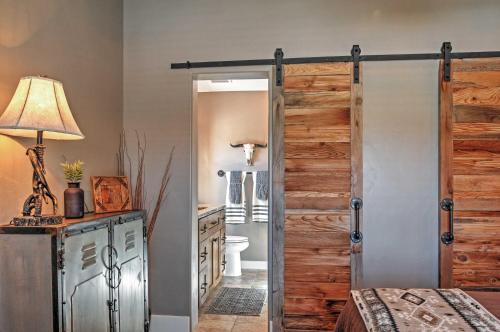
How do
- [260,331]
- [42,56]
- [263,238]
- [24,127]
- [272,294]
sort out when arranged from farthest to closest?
[263,238], [260,331], [272,294], [42,56], [24,127]

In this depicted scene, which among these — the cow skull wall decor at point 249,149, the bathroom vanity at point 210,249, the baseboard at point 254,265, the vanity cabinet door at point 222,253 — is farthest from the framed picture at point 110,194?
the baseboard at point 254,265

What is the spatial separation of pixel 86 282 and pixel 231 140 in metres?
3.32

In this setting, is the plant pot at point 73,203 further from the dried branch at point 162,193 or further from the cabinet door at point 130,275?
the dried branch at point 162,193

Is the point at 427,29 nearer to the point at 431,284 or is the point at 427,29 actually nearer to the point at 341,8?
the point at 341,8

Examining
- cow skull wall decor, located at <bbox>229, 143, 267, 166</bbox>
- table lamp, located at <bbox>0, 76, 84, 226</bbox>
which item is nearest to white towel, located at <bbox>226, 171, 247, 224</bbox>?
cow skull wall decor, located at <bbox>229, 143, 267, 166</bbox>

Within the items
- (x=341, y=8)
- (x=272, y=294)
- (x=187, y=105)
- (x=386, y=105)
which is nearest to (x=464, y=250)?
(x=386, y=105)

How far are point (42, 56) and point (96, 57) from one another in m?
0.60

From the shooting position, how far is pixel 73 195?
6.70 feet

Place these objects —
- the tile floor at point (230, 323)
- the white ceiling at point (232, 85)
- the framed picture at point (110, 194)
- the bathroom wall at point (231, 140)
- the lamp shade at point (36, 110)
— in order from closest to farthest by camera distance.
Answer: the lamp shade at point (36, 110), the framed picture at point (110, 194), the tile floor at point (230, 323), the white ceiling at point (232, 85), the bathroom wall at point (231, 140)

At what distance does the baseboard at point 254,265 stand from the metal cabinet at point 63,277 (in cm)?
286

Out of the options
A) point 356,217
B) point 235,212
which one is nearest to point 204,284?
point 235,212

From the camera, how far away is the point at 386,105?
278 centimetres

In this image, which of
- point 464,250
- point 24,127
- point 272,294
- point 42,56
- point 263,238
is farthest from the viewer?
point 263,238

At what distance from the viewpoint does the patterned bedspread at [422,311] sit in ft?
4.25
